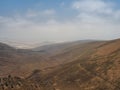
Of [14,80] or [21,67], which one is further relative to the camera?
[21,67]

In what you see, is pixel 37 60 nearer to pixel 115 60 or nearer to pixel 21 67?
pixel 21 67

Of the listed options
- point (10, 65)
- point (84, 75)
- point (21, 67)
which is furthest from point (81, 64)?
point (10, 65)

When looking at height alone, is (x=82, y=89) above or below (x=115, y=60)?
below

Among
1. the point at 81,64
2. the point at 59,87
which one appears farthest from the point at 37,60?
the point at 59,87

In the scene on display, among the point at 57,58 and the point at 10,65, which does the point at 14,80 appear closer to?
the point at 10,65

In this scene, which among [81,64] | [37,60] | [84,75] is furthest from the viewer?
[37,60]

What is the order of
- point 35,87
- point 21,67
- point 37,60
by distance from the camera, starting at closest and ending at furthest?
point 35,87
point 21,67
point 37,60

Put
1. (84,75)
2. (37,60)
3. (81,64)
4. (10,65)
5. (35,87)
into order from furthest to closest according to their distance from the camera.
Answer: (37,60)
(10,65)
(81,64)
(84,75)
(35,87)

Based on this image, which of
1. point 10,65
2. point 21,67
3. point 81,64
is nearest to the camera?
point 81,64

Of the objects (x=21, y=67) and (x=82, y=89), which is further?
(x=21, y=67)
